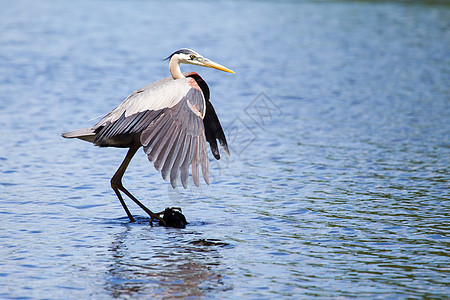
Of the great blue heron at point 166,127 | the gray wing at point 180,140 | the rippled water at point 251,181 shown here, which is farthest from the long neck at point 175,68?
the rippled water at point 251,181

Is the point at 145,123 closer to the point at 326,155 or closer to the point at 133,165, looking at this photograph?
the point at 133,165

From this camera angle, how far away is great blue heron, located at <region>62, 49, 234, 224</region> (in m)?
6.59

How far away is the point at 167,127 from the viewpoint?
6.94 meters

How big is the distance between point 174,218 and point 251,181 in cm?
230

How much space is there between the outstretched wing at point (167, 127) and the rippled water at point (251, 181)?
2.82 feet

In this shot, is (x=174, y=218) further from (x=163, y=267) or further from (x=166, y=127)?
(x=163, y=267)

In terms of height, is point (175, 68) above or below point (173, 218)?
above

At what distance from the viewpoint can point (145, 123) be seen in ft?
23.5

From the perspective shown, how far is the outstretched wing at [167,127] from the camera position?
6574 millimetres

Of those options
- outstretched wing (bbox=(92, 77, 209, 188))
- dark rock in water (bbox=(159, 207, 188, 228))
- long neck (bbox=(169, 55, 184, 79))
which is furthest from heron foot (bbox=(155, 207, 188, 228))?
long neck (bbox=(169, 55, 184, 79))

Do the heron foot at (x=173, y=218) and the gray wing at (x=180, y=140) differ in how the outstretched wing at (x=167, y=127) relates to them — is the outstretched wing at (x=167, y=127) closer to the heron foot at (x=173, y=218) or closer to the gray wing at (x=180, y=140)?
the gray wing at (x=180, y=140)

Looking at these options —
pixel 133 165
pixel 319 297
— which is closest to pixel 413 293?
pixel 319 297

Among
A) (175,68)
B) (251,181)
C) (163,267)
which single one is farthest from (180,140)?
A: (251,181)

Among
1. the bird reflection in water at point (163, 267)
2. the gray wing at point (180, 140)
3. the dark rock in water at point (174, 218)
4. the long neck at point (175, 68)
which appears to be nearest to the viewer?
the bird reflection in water at point (163, 267)
